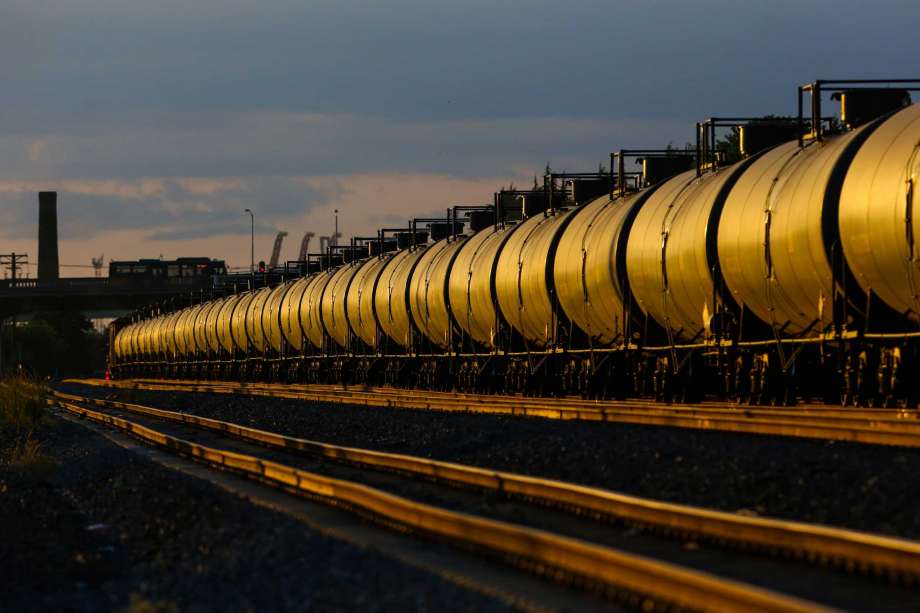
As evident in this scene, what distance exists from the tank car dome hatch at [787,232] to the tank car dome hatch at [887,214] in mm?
459

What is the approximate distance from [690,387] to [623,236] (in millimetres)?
3069

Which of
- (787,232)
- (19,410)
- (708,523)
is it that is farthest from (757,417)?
(19,410)

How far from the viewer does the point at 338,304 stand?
51312mm

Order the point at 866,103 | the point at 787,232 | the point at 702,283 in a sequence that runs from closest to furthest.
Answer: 1. the point at 787,232
2. the point at 866,103
3. the point at 702,283

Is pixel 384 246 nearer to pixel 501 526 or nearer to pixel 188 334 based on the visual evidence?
pixel 188 334

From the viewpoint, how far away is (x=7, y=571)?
12.8m

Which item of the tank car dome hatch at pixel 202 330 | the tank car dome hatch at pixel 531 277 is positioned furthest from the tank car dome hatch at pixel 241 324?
the tank car dome hatch at pixel 531 277

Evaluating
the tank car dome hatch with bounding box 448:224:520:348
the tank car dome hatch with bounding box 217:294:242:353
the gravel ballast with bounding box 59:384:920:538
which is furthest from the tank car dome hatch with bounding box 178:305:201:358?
the gravel ballast with bounding box 59:384:920:538

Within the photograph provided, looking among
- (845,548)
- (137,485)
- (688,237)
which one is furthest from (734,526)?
(688,237)

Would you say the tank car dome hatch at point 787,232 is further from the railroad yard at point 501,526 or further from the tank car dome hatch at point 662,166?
the tank car dome hatch at point 662,166

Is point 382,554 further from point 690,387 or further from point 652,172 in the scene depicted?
point 652,172

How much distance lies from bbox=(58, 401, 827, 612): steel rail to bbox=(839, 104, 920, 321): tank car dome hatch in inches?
284

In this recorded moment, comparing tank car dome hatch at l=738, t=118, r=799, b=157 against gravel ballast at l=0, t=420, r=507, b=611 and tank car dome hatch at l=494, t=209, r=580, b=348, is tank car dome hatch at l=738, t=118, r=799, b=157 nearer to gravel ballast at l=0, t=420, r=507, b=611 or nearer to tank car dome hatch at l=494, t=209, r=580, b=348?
tank car dome hatch at l=494, t=209, r=580, b=348

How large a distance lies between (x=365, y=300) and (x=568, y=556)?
38.1 metres
